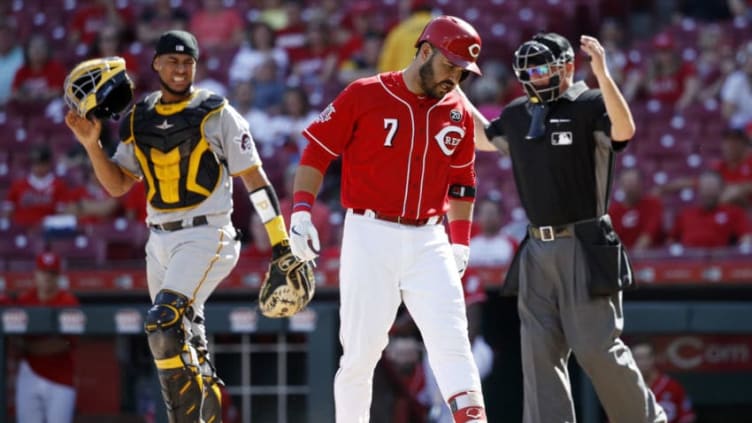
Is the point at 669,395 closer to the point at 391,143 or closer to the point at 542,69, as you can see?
the point at 542,69

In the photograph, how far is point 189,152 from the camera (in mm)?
5746

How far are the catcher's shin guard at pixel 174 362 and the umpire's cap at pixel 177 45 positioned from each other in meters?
1.09

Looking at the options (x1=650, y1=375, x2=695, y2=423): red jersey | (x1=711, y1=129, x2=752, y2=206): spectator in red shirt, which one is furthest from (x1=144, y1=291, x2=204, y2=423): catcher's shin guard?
(x1=711, y1=129, x2=752, y2=206): spectator in red shirt

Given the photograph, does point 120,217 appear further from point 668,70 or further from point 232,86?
point 668,70

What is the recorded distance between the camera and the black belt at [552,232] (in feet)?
17.5

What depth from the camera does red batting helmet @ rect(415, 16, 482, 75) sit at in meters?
4.94

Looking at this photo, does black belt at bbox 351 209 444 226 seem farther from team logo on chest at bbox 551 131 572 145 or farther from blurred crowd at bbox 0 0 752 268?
blurred crowd at bbox 0 0 752 268

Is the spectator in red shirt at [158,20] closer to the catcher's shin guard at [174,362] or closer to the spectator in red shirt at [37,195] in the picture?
the spectator in red shirt at [37,195]

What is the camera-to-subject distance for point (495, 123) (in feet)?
18.7

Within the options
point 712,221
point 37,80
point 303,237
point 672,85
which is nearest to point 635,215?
point 712,221

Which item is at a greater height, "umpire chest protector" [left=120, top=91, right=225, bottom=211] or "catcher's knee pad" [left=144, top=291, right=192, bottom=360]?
"umpire chest protector" [left=120, top=91, right=225, bottom=211]

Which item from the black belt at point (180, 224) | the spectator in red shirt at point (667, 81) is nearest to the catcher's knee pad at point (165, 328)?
the black belt at point (180, 224)

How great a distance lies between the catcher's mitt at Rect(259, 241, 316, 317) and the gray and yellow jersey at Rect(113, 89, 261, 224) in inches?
16.9

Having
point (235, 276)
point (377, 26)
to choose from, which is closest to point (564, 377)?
point (235, 276)
